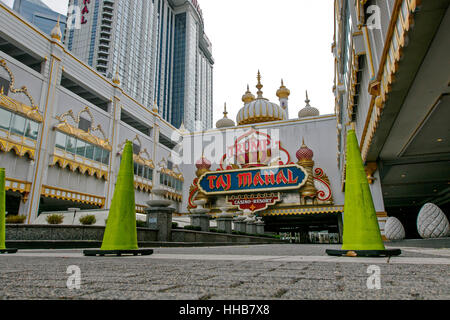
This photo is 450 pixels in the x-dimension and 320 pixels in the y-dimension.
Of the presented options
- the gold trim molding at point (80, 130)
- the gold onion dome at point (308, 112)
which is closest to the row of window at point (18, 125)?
the gold trim molding at point (80, 130)

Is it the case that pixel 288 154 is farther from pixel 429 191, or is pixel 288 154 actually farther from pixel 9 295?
pixel 9 295

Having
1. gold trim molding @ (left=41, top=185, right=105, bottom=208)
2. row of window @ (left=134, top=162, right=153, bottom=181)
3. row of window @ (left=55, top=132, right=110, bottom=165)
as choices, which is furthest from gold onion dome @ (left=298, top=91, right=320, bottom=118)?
gold trim molding @ (left=41, top=185, right=105, bottom=208)

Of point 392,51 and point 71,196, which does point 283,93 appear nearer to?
point 71,196

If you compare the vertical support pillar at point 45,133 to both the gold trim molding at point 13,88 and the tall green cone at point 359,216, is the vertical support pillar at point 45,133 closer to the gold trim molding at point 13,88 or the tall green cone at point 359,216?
the gold trim molding at point 13,88

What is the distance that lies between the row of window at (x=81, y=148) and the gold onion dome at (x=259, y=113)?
17443mm

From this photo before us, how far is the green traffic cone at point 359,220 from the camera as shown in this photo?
474 cm

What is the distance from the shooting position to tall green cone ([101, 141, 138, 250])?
5.48 meters

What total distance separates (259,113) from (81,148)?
20960 millimetres

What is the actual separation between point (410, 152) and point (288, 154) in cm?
1824

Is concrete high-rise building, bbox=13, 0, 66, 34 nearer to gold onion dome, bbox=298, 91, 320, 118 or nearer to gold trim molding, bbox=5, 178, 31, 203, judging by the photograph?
gold onion dome, bbox=298, 91, 320, 118

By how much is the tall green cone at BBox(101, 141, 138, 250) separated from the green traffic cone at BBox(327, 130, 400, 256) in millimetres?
3639

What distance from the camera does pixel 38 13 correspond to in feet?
317

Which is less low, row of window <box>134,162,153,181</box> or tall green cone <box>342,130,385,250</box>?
row of window <box>134,162,153,181</box>

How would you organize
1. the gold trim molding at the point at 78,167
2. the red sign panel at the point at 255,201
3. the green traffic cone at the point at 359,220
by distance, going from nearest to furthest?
the green traffic cone at the point at 359,220 < the gold trim molding at the point at 78,167 < the red sign panel at the point at 255,201
